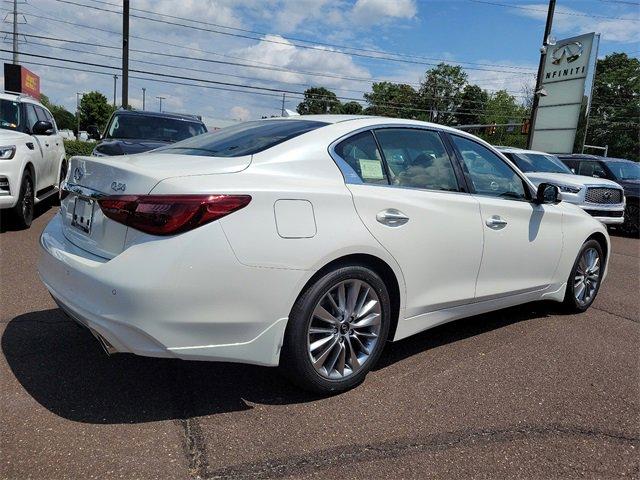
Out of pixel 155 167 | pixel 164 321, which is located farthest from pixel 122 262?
pixel 155 167

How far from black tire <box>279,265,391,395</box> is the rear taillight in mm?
608

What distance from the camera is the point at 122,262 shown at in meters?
2.57

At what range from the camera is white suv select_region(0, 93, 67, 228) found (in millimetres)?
6684

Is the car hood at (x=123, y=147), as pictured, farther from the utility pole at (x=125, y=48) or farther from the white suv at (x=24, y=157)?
the utility pole at (x=125, y=48)

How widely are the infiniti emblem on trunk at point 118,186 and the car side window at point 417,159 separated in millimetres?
1554

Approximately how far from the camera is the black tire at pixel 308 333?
2840mm

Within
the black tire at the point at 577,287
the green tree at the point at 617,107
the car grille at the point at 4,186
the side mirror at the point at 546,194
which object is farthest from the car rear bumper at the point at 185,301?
the green tree at the point at 617,107

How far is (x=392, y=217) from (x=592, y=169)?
39.6 ft

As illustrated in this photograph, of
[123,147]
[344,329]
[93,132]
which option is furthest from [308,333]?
[93,132]

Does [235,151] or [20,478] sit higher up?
[235,151]

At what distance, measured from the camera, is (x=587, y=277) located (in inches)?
202

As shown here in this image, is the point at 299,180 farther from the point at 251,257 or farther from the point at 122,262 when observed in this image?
the point at 122,262

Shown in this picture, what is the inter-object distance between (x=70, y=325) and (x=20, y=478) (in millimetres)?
1847

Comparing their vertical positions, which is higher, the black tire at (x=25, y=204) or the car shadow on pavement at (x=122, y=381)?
the black tire at (x=25, y=204)
